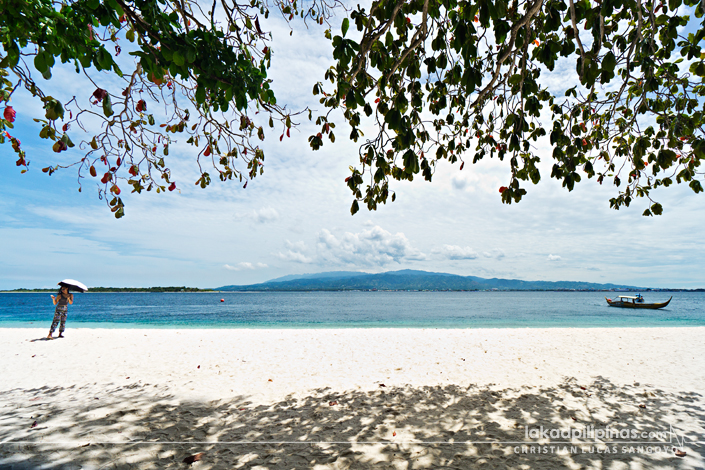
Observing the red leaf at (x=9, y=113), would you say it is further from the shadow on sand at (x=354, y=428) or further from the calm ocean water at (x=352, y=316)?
the calm ocean water at (x=352, y=316)

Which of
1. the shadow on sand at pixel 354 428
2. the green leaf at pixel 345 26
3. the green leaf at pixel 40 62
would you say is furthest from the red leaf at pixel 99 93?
the shadow on sand at pixel 354 428

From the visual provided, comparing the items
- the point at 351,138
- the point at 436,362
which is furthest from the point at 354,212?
the point at 436,362

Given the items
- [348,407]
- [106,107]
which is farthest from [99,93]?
[348,407]

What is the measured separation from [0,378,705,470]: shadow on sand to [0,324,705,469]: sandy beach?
0.02 meters

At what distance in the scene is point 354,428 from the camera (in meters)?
4.25

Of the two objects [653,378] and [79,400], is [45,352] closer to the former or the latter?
[79,400]

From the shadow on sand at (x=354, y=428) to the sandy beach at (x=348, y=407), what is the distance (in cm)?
2

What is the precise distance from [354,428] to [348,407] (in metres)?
0.76

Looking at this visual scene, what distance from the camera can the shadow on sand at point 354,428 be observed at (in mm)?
3459

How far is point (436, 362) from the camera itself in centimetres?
790

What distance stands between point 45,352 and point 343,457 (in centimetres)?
1072

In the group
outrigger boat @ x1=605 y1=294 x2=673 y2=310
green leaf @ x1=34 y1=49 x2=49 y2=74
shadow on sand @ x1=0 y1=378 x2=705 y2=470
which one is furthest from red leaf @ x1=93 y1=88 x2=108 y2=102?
outrigger boat @ x1=605 y1=294 x2=673 y2=310

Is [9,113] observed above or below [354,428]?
above

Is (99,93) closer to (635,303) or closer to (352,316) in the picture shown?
(352,316)
